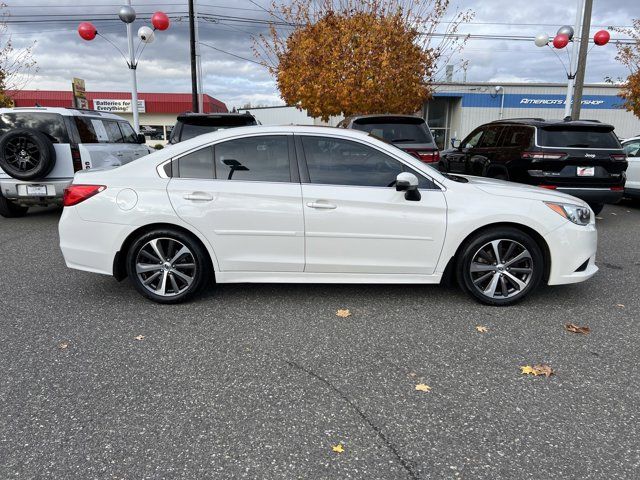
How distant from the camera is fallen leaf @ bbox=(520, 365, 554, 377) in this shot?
321 cm

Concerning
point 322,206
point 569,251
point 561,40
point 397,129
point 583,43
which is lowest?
point 569,251

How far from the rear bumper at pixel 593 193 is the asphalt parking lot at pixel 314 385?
10.9ft

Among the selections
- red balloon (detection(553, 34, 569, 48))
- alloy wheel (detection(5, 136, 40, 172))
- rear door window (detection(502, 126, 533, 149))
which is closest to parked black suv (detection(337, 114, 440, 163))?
rear door window (detection(502, 126, 533, 149))

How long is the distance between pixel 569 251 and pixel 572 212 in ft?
1.18

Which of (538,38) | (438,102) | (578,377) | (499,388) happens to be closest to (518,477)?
(499,388)

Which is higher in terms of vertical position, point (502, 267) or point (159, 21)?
point (159, 21)

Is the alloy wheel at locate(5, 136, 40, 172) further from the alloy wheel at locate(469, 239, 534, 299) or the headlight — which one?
the headlight

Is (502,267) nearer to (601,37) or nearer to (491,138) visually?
(491,138)

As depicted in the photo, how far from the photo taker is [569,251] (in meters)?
4.27

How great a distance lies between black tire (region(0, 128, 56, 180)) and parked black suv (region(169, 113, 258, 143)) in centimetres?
193

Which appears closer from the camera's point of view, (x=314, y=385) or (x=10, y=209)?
(x=314, y=385)

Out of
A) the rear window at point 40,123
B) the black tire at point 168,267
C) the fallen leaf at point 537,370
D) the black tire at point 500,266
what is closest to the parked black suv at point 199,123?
the rear window at point 40,123

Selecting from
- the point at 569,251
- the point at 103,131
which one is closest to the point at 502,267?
the point at 569,251

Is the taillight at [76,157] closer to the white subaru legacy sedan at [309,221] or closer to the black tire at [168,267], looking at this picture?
the white subaru legacy sedan at [309,221]
